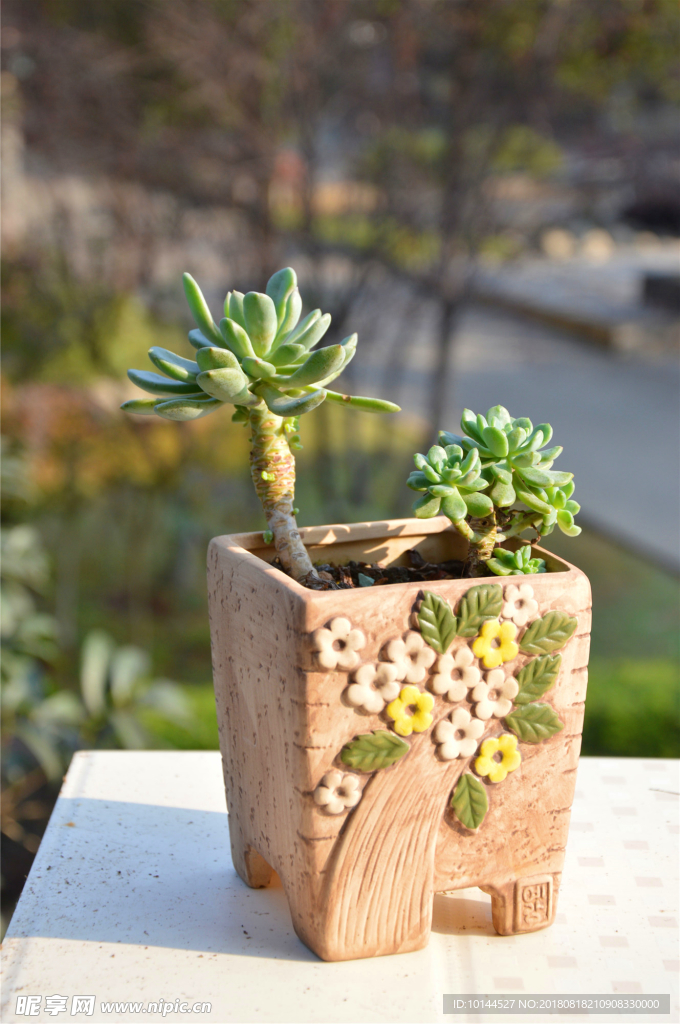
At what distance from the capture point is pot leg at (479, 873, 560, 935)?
0.75 m

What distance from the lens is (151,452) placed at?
2.96 m

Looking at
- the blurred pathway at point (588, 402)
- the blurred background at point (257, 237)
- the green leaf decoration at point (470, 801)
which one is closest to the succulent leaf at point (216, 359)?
the green leaf decoration at point (470, 801)

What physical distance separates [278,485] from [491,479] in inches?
A: 6.8

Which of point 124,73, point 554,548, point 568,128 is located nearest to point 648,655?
point 554,548

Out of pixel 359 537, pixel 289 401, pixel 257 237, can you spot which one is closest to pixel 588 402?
pixel 257 237

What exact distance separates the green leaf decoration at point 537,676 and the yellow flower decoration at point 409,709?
79 mm

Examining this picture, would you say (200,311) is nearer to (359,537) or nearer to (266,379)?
(266,379)

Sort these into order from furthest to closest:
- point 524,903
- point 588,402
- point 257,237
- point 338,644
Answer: point 588,402 → point 257,237 → point 524,903 → point 338,644

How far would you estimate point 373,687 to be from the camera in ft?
2.15

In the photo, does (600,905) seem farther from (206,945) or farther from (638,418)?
(638,418)

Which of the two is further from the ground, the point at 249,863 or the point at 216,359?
the point at 216,359

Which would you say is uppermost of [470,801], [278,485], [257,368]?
[257,368]

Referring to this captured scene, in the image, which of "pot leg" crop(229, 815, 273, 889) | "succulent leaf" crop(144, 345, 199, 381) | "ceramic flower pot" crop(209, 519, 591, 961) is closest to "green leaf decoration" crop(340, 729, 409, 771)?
"ceramic flower pot" crop(209, 519, 591, 961)

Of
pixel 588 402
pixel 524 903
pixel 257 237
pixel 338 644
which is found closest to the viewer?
pixel 338 644
